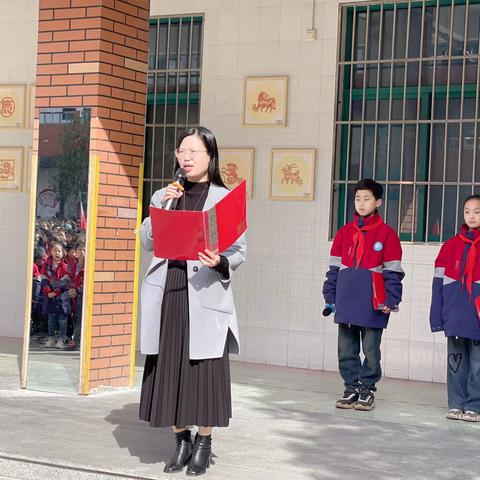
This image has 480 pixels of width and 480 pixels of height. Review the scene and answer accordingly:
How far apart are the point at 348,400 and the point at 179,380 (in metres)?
2.68

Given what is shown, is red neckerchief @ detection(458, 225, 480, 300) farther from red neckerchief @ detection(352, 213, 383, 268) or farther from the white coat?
the white coat

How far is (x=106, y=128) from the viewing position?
26.2ft

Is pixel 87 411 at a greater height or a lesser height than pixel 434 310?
lesser

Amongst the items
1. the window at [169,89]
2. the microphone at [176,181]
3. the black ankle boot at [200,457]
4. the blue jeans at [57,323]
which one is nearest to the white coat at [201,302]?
the microphone at [176,181]

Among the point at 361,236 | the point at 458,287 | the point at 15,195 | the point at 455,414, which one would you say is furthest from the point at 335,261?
A: the point at 15,195

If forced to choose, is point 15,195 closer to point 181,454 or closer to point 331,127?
point 331,127

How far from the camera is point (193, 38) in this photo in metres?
10.8

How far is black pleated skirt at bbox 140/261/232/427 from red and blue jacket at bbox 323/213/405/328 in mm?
2493

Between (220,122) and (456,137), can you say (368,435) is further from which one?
(220,122)

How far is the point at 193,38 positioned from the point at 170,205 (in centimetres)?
570

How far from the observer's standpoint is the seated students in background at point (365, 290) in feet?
25.8

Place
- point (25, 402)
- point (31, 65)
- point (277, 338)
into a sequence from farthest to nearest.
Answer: point (31, 65)
point (277, 338)
point (25, 402)

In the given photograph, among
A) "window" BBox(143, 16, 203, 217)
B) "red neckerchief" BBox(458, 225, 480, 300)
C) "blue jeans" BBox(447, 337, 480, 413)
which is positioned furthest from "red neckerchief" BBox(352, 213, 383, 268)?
"window" BBox(143, 16, 203, 217)

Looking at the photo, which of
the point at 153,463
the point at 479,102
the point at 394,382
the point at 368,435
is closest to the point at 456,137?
the point at 479,102
